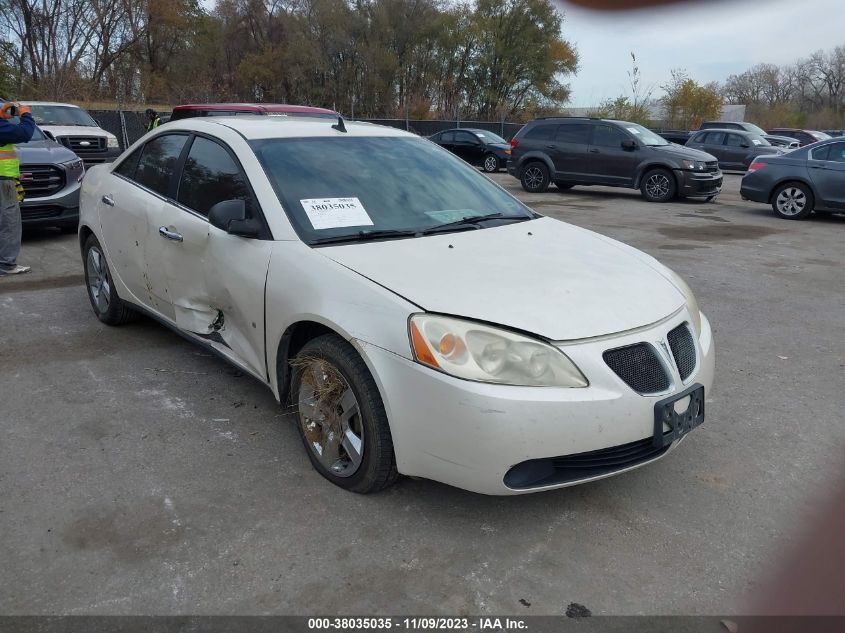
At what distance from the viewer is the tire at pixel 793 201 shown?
12.3 metres

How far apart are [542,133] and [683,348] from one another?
1409 cm

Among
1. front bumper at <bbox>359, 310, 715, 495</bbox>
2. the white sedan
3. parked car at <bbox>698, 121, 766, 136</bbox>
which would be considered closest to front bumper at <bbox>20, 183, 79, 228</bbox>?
the white sedan

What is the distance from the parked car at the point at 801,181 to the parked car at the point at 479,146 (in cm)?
1046

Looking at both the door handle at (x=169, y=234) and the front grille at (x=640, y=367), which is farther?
the door handle at (x=169, y=234)

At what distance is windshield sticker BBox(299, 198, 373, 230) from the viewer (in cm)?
347

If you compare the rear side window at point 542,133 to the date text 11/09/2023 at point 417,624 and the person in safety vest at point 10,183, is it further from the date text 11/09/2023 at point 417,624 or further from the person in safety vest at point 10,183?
the date text 11/09/2023 at point 417,624

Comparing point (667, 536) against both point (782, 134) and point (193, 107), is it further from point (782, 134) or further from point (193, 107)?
point (782, 134)

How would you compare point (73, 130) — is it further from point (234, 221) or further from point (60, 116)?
point (234, 221)

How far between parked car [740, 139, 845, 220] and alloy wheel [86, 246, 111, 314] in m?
11.4

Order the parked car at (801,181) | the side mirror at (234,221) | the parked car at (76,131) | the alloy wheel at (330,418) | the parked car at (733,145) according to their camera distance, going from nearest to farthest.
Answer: the alloy wheel at (330,418)
the side mirror at (234,221)
the parked car at (801,181)
the parked car at (76,131)
the parked car at (733,145)

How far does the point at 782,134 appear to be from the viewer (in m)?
27.5

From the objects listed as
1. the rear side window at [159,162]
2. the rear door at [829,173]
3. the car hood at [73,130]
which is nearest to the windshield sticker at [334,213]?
the rear side window at [159,162]

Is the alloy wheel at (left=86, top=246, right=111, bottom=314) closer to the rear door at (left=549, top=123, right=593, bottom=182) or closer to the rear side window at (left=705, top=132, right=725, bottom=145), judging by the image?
the rear door at (left=549, top=123, right=593, bottom=182)

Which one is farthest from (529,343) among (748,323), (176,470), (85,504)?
(748,323)
